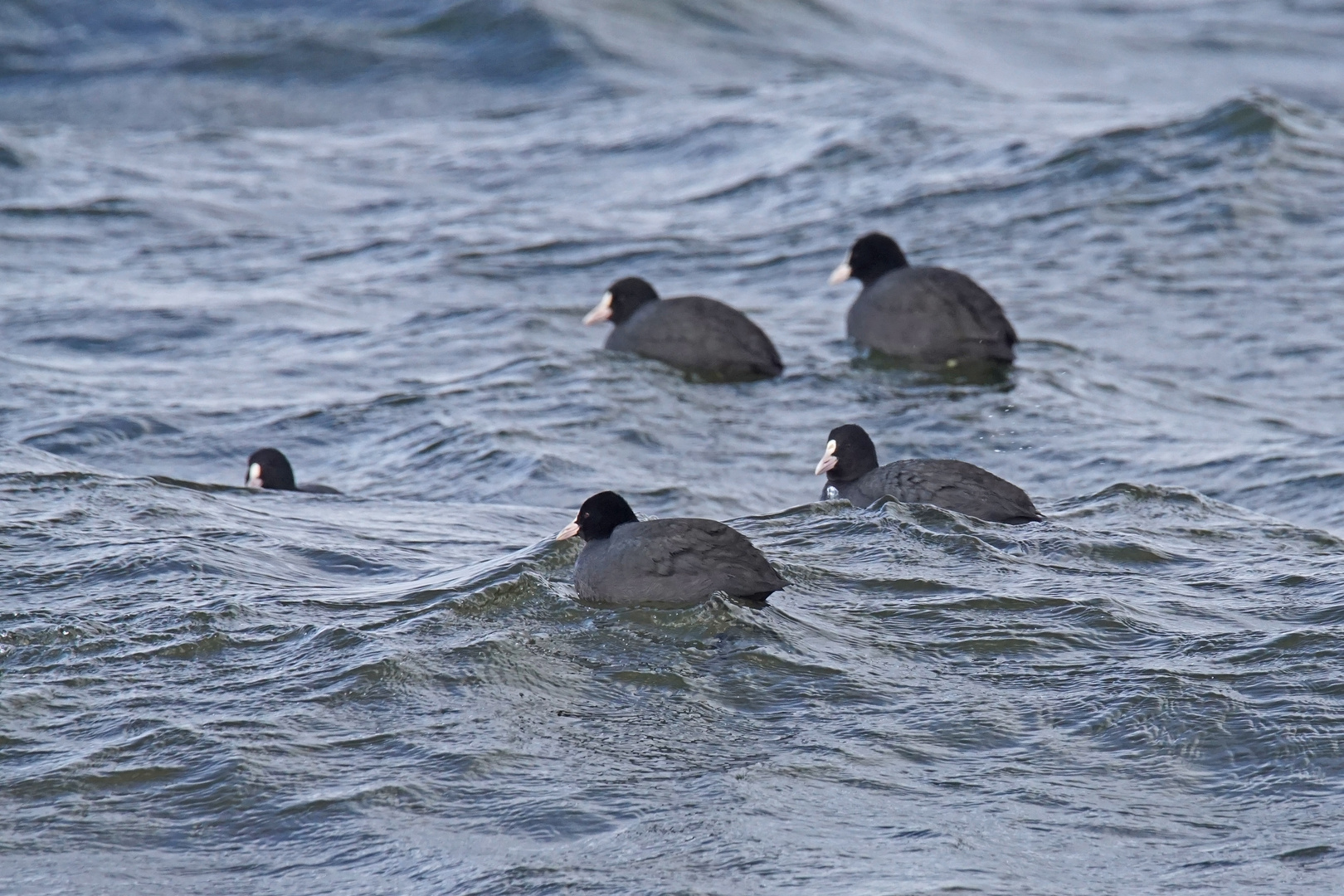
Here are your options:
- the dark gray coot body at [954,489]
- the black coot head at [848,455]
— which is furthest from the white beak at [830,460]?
the dark gray coot body at [954,489]

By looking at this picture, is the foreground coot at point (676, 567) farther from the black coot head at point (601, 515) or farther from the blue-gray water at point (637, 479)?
the black coot head at point (601, 515)

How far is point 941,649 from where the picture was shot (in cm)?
581

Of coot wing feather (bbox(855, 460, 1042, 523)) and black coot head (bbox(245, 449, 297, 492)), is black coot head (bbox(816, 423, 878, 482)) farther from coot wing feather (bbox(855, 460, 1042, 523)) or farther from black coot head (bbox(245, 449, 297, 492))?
black coot head (bbox(245, 449, 297, 492))

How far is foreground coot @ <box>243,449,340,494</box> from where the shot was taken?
844 cm

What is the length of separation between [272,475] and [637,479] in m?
1.77

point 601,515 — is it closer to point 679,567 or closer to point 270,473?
point 679,567

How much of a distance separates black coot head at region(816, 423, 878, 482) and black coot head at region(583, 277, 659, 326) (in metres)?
3.54

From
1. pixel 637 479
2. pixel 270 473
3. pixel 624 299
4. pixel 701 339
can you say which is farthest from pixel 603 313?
pixel 270 473

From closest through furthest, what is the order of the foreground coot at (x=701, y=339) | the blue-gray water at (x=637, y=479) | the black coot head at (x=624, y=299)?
1. the blue-gray water at (x=637, y=479)
2. the foreground coot at (x=701, y=339)
3. the black coot head at (x=624, y=299)

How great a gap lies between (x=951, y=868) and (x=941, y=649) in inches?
58.4

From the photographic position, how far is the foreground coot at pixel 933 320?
35.1 ft

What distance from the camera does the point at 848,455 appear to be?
7.88 meters

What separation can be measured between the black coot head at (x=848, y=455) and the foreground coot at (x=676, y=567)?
5.81 feet

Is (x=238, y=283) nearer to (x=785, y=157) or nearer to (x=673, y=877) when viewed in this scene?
(x=785, y=157)
